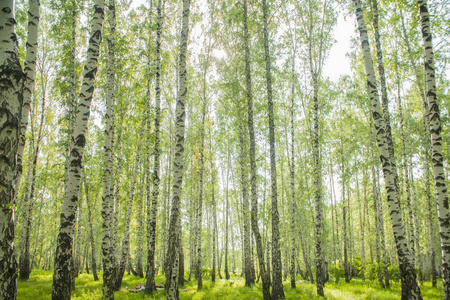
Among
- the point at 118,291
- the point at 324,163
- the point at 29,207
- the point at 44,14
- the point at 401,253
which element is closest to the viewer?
the point at 401,253

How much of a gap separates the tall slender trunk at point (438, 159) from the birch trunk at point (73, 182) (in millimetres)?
9243

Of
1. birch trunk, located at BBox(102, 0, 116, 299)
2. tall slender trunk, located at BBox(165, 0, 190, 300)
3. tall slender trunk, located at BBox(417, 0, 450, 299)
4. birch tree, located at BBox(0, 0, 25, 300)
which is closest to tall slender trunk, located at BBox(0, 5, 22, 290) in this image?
birch tree, located at BBox(0, 0, 25, 300)

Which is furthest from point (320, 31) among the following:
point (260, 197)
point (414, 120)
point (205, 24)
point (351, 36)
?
point (260, 197)

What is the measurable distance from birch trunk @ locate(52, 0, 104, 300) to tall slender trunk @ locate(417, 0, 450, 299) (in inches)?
364

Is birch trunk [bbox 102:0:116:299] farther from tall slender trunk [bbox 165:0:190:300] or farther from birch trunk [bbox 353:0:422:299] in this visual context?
birch trunk [bbox 353:0:422:299]

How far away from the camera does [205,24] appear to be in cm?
1606

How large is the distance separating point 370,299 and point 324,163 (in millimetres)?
15402

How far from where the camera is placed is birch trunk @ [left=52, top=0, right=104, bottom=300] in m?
5.36

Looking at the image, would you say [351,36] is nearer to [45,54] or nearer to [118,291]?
[118,291]

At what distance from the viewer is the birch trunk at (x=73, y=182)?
5359mm

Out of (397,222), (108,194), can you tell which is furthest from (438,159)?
(108,194)

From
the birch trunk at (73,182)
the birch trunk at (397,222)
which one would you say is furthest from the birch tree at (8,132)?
the birch trunk at (397,222)

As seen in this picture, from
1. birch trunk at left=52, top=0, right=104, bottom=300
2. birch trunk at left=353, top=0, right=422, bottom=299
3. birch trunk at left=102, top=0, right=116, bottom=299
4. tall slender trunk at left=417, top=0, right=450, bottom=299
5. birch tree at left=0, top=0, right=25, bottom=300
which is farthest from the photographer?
birch trunk at left=102, top=0, right=116, bottom=299

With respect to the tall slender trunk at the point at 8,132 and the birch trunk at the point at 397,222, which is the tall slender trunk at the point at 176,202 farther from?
the birch trunk at the point at 397,222
